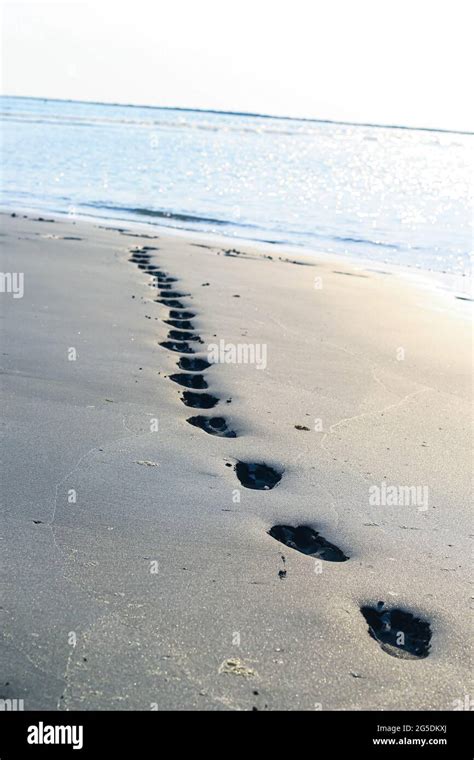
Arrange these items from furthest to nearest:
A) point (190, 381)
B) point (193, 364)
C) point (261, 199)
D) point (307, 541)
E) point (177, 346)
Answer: point (261, 199)
point (177, 346)
point (193, 364)
point (190, 381)
point (307, 541)

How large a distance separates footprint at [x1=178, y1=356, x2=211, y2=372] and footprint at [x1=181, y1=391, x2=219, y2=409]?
1.56 feet

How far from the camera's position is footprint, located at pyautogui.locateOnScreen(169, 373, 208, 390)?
5281 mm

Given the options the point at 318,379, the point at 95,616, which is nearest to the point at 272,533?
the point at 95,616

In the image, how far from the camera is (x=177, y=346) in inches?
241

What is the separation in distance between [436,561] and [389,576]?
0.28 m

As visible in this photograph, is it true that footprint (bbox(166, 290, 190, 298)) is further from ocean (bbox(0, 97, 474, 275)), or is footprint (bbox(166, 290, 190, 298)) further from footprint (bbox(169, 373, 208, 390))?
ocean (bbox(0, 97, 474, 275))

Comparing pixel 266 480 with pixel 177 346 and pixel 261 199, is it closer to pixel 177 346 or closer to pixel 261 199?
pixel 177 346

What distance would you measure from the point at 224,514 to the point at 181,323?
11.2ft

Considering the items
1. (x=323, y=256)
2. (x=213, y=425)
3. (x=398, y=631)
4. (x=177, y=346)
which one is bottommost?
(x=398, y=631)

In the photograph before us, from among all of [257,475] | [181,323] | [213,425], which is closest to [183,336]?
[181,323]

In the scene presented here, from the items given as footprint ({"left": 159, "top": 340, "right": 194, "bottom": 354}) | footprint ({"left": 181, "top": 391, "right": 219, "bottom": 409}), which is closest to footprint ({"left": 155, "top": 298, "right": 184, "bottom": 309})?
footprint ({"left": 159, "top": 340, "right": 194, "bottom": 354})

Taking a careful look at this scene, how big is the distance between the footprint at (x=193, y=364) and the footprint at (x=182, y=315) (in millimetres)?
1251

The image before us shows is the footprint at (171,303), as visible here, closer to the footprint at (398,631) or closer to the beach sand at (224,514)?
the beach sand at (224,514)

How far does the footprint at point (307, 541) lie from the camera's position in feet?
11.1
